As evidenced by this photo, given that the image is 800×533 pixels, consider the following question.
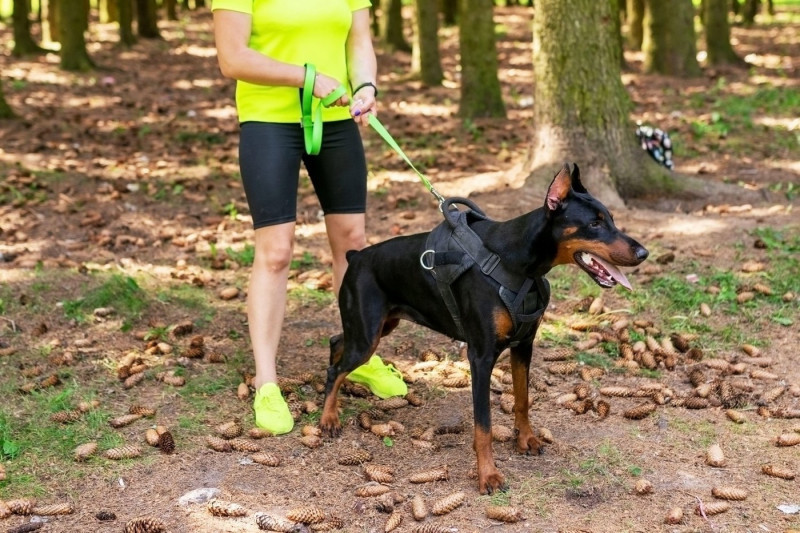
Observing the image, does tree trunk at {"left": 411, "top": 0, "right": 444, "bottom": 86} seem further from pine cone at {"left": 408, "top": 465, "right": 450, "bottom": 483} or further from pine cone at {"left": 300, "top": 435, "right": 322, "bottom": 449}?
pine cone at {"left": 408, "top": 465, "right": 450, "bottom": 483}

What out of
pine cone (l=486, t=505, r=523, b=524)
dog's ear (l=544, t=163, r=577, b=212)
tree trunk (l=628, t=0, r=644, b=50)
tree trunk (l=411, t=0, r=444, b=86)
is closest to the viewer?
dog's ear (l=544, t=163, r=577, b=212)

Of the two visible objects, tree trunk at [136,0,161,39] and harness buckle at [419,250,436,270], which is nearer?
harness buckle at [419,250,436,270]

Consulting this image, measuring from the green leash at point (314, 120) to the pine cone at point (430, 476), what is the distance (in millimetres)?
1317

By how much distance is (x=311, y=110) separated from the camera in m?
4.62

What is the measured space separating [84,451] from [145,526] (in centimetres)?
85

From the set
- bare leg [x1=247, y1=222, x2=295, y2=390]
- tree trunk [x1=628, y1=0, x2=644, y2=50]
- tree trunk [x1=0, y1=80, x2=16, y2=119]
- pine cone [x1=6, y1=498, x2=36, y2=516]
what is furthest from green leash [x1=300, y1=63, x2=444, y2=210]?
tree trunk [x1=628, y1=0, x2=644, y2=50]

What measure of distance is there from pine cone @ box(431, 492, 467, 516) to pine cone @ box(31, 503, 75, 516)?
1668 millimetres

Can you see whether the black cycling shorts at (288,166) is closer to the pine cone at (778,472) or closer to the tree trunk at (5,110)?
the pine cone at (778,472)

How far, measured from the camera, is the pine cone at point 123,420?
4910 millimetres

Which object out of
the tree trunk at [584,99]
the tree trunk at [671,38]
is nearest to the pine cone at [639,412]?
the tree trunk at [584,99]

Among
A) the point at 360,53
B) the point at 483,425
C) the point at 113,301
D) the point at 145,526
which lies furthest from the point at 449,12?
the point at 145,526

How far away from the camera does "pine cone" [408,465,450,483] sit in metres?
4.35

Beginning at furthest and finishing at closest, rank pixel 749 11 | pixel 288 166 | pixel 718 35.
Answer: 1. pixel 749 11
2. pixel 718 35
3. pixel 288 166

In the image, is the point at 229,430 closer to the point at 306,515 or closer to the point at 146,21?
the point at 306,515
